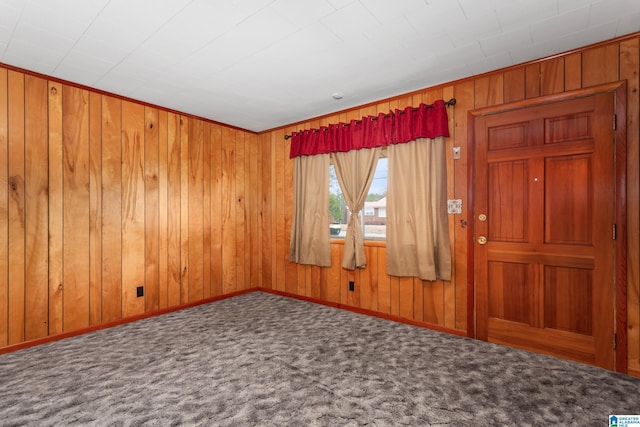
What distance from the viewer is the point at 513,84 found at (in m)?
2.86

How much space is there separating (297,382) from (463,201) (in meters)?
2.25

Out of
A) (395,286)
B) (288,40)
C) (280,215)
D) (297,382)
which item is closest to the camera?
(297,382)

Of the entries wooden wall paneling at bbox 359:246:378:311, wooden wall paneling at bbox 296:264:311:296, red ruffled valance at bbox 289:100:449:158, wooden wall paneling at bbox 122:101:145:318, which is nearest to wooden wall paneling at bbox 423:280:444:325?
wooden wall paneling at bbox 359:246:378:311

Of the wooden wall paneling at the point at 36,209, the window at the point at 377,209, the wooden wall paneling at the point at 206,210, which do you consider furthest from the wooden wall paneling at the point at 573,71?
the wooden wall paneling at the point at 36,209

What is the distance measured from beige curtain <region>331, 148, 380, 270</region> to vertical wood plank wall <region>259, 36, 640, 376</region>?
0.15 metres

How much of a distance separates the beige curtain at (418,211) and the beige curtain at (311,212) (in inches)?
36.8

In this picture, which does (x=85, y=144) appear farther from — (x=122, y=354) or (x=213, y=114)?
(x=122, y=354)

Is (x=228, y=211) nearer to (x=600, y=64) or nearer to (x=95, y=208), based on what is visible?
(x=95, y=208)

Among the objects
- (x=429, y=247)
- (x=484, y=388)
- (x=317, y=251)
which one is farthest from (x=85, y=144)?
(x=484, y=388)

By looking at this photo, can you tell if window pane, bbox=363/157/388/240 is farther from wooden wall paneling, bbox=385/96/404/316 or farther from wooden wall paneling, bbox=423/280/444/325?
wooden wall paneling, bbox=423/280/444/325

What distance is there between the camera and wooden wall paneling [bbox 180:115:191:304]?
4.02m

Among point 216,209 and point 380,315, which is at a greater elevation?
point 216,209

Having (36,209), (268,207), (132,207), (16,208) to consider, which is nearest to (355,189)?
(268,207)

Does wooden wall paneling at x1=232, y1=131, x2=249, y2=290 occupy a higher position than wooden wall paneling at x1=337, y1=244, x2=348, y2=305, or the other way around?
wooden wall paneling at x1=232, y1=131, x2=249, y2=290
